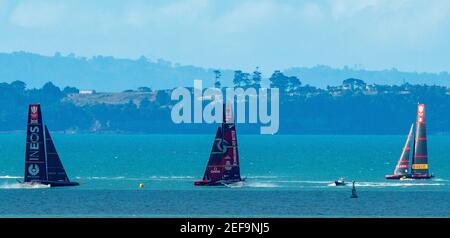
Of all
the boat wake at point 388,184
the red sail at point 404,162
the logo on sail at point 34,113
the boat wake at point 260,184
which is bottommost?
the boat wake at point 388,184

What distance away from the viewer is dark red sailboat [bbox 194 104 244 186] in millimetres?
108438

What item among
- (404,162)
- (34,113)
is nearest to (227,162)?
(34,113)

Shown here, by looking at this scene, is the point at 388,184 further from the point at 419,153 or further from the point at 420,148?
the point at 420,148

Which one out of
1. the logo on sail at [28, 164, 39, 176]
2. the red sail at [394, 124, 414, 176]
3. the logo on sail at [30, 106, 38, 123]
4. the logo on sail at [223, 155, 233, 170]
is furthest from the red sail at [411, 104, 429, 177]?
the logo on sail at [30, 106, 38, 123]

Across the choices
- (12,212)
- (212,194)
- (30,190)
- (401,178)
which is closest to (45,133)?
(30,190)

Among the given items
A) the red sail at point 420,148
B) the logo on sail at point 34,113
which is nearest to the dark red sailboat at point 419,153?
the red sail at point 420,148

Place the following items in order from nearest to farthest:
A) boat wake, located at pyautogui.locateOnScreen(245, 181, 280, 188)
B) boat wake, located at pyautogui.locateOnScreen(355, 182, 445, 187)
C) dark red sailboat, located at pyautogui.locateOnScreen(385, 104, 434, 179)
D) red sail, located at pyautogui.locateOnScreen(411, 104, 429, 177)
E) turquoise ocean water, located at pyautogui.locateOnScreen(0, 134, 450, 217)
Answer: turquoise ocean water, located at pyautogui.locateOnScreen(0, 134, 450, 217) < boat wake, located at pyautogui.locateOnScreen(245, 181, 280, 188) < boat wake, located at pyautogui.locateOnScreen(355, 182, 445, 187) < red sail, located at pyautogui.locateOnScreen(411, 104, 429, 177) < dark red sailboat, located at pyautogui.locateOnScreen(385, 104, 434, 179)

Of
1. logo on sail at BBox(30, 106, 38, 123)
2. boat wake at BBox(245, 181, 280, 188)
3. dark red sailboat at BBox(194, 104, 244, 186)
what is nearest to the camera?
logo on sail at BBox(30, 106, 38, 123)

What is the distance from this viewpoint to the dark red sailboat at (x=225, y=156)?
108 metres

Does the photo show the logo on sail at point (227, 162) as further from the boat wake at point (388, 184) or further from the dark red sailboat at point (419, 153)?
the dark red sailboat at point (419, 153)

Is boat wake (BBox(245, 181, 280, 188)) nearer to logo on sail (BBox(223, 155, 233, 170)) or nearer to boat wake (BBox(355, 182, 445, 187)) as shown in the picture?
logo on sail (BBox(223, 155, 233, 170))

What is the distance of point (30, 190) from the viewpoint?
344 ft

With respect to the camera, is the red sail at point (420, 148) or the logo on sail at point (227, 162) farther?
the red sail at point (420, 148)

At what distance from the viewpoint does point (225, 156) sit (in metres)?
109
